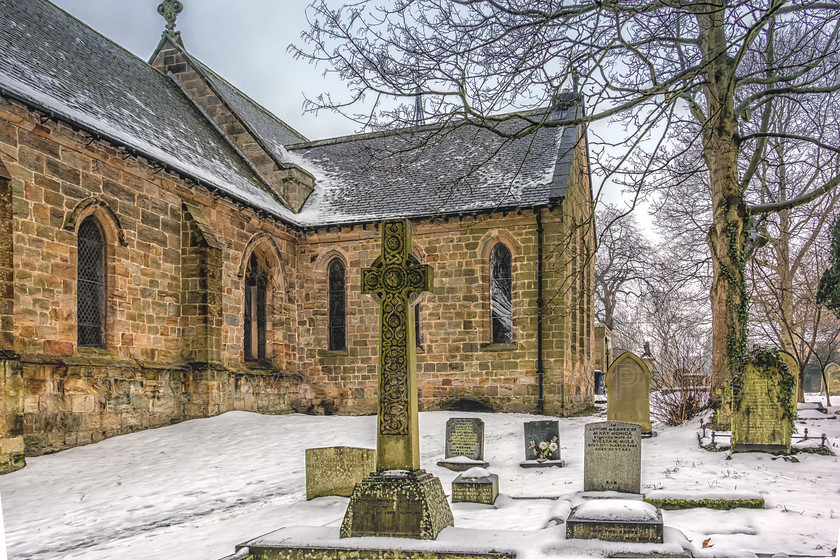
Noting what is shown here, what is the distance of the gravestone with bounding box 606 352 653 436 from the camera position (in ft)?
44.2

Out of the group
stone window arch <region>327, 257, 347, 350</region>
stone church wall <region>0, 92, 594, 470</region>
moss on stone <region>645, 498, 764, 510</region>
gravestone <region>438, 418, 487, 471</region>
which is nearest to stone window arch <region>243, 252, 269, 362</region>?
stone church wall <region>0, 92, 594, 470</region>

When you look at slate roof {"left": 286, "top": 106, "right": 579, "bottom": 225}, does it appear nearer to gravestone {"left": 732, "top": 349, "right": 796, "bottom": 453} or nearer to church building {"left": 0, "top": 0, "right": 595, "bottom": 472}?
church building {"left": 0, "top": 0, "right": 595, "bottom": 472}

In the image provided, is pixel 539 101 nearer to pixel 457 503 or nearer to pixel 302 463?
pixel 457 503

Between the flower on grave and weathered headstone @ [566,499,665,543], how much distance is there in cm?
503

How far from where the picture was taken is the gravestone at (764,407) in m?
10.7

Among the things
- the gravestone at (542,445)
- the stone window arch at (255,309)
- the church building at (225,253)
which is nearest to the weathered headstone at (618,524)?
the church building at (225,253)

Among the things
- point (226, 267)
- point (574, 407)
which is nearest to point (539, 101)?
point (226, 267)

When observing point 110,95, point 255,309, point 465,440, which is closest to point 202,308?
point 255,309

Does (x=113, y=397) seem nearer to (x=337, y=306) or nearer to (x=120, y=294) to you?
(x=120, y=294)

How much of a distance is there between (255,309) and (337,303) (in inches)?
101

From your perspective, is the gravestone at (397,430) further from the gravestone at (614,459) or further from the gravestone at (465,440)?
the gravestone at (465,440)

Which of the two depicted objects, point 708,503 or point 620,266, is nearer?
point 708,503

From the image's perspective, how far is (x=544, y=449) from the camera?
37.2 ft

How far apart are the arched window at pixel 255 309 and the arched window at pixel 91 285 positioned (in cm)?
504
